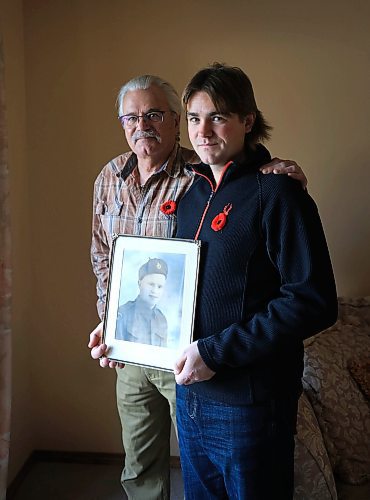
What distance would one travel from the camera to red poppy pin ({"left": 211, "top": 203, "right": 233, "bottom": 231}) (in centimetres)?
131

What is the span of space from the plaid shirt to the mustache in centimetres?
8

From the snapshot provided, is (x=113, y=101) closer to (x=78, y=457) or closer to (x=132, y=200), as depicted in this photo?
(x=132, y=200)

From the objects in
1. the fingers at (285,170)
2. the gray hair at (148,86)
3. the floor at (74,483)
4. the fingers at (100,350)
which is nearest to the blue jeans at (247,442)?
the fingers at (100,350)

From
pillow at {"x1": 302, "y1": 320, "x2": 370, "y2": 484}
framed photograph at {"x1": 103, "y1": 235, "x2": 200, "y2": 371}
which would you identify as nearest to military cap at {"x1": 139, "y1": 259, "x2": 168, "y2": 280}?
framed photograph at {"x1": 103, "y1": 235, "x2": 200, "y2": 371}

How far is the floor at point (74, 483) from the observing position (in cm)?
242

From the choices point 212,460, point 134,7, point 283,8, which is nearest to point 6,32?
point 134,7

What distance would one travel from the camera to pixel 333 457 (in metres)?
1.91

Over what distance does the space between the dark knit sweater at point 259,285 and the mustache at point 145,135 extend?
1.37 feet

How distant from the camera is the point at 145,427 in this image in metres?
1.92

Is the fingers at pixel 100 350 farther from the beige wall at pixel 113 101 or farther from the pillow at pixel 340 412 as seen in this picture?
the beige wall at pixel 113 101

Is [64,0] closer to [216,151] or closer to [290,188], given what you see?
[216,151]

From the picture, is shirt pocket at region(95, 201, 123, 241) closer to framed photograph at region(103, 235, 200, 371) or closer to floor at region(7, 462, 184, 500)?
framed photograph at region(103, 235, 200, 371)

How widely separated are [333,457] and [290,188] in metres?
1.10

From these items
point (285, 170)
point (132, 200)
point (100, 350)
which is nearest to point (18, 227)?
point (132, 200)
